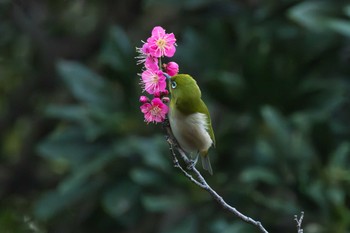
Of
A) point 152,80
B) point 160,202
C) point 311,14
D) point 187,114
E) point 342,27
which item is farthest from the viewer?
point 311,14

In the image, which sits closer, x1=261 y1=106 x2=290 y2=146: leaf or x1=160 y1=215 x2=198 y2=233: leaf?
x1=261 y1=106 x2=290 y2=146: leaf

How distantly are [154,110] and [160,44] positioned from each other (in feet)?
0.43

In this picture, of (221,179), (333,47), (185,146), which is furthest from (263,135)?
(185,146)

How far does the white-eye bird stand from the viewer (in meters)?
1.65

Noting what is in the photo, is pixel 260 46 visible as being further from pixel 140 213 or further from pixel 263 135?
pixel 140 213

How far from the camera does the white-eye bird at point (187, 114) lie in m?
1.65

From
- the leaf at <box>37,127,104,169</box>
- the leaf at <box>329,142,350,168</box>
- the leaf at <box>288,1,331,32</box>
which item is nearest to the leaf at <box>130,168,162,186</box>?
the leaf at <box>37,127,104,169</box>

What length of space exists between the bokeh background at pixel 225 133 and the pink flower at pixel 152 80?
1.90 metres

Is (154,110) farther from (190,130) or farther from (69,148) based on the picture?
(69,148)

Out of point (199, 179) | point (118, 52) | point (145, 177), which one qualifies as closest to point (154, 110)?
point (199, 179)

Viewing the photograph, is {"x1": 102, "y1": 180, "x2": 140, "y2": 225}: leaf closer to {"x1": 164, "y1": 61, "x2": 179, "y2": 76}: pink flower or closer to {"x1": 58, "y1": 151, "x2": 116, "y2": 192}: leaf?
{"x1": 58, "y1": 151, "x2": 116, "y2": 192}: leaf

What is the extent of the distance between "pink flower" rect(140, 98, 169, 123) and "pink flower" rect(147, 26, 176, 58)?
0.10 meters

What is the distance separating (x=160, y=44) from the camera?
5.19 ft

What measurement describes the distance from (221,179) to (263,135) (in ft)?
0.98
